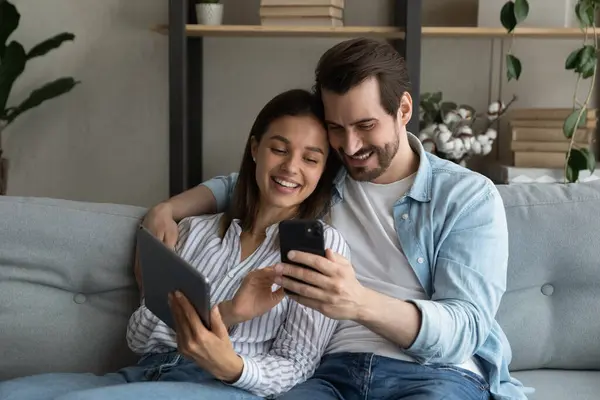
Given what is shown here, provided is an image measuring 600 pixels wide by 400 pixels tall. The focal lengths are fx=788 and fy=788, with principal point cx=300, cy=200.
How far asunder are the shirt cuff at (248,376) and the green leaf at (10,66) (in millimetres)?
1800

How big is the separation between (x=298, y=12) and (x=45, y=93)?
98 cm

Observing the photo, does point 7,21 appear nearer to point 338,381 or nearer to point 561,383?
point 338,381

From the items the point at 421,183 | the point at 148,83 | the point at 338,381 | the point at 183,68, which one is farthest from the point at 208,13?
the point at 338,381

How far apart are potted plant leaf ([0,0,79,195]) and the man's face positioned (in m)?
1.53

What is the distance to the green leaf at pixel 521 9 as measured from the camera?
94.3 inches

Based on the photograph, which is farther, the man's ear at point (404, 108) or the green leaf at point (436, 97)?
the green leaf at point (436, 97)

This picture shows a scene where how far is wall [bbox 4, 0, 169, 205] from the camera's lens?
9.69ft

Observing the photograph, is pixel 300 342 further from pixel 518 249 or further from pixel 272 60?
pixel 272 60

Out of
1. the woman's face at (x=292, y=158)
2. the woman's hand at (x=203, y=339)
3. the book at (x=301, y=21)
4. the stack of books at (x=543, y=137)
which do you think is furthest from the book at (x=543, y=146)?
the woman's hand at (x=203, y=339)

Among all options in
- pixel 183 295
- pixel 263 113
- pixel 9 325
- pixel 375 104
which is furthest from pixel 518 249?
pixel 9 325

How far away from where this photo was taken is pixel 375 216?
5.34 feet

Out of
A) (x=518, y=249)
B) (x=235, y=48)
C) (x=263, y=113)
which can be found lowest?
(x=518, y=249)

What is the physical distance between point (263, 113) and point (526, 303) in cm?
73

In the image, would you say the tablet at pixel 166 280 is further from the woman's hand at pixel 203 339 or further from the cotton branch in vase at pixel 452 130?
A: the cotton branch in vase at pixel 452 130
